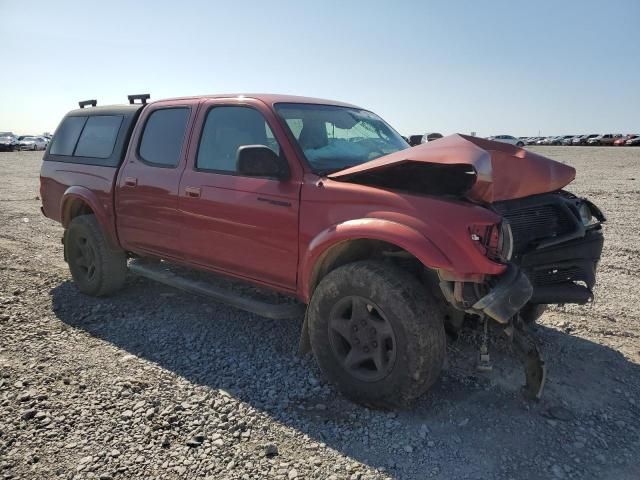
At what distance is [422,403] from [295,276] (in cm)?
119

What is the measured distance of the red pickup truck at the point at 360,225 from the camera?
2904 millimetres

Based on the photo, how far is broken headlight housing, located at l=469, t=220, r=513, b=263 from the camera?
9.25ft

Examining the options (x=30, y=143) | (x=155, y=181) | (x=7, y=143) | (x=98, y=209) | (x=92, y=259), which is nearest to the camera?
(x=155, y=181)

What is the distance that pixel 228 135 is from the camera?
4102 mm

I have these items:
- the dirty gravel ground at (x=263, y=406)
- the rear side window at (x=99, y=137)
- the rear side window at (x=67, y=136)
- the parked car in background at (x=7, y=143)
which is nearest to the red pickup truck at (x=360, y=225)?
the dirty gravel ground at (x=263, y=406)

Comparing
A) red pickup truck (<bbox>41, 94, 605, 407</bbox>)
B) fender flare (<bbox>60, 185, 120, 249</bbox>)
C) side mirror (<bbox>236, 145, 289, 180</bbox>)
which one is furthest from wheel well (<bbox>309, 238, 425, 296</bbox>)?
fender flare (<bbox>60, 185, 120, 249</bbox>)

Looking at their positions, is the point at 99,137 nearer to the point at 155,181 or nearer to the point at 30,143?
the point at 155,181

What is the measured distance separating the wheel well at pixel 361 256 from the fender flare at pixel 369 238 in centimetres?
3

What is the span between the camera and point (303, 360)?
3918 millimetres

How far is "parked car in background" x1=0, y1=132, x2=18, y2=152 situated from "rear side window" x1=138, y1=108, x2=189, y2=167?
4401 cm

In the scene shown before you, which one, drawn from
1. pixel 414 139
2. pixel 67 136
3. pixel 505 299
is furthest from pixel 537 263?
pixel 67 136

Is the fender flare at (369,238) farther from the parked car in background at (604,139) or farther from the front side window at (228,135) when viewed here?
the parked car in background at (604,139)

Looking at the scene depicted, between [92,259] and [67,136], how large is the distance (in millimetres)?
1524

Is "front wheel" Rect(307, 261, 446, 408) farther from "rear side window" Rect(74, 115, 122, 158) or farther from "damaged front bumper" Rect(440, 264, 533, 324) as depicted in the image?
"rear side window" Rect(74, 115, 122, 158)
